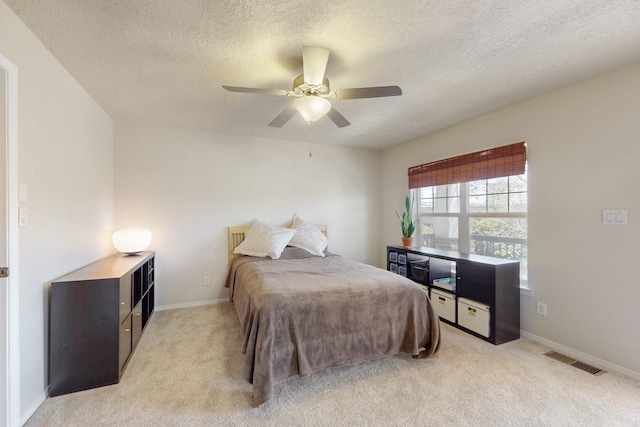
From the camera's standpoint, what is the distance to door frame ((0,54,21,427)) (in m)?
1.49

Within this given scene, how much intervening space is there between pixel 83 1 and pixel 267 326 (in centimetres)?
217

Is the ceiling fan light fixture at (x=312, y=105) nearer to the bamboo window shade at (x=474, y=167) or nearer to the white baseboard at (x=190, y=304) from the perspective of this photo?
the bamboo window shade at (x=474, y=167)

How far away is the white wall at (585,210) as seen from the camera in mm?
2074

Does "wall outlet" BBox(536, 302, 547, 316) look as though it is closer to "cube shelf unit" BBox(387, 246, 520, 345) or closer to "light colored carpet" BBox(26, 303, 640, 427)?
"cube shelf unit" BBox(387, 246, 520, 345)

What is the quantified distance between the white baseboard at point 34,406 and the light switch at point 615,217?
4254 mm

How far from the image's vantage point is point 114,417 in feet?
5.39

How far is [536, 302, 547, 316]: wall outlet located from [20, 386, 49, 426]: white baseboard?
3.99 meters

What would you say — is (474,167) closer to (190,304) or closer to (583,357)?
(583,357)

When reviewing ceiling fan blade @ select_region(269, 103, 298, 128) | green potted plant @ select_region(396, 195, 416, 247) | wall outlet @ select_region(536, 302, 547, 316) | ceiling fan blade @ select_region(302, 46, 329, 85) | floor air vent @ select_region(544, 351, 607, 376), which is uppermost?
ceiling fan blade @ select_region(302, 46, 329, 85)

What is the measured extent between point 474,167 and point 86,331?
3925 mm

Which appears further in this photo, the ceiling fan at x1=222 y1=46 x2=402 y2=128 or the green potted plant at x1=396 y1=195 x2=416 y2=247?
the green potted plant at x1=396 y1=195 x2=416 y2=247

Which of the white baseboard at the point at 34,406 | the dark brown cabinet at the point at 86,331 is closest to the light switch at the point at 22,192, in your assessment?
the dark brown cabinet at the point at 86,331

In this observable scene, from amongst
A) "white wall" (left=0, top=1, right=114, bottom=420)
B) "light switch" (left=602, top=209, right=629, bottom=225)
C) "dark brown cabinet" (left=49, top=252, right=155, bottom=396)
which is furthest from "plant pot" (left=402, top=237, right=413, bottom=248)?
"white wall" (left=0, top=1, right=114, bottom=420)

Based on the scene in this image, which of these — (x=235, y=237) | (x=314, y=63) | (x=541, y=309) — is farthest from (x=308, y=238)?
(x=541, y=309)
